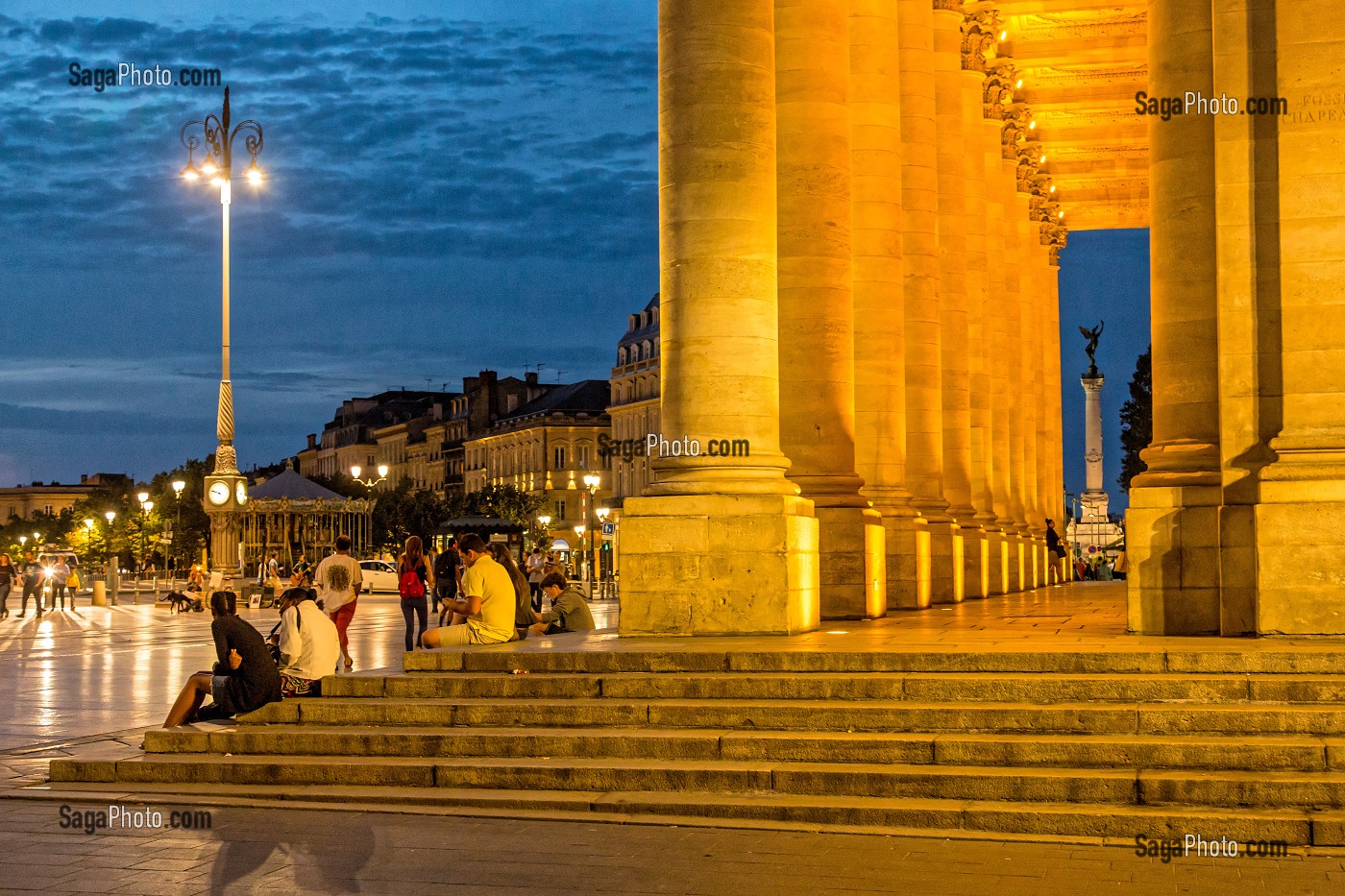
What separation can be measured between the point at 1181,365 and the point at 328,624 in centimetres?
992

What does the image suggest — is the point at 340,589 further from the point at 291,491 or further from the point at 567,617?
the point at 291,491

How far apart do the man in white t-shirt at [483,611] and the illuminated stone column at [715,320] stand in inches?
53.9

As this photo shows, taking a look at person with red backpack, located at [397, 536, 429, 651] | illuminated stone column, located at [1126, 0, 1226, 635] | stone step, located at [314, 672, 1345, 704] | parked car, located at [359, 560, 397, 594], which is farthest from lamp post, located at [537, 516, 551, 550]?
stone step, located at [314, 672, 1345, 704]

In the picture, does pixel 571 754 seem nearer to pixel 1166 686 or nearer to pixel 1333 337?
pixel 1166 686

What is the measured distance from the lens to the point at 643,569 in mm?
18188

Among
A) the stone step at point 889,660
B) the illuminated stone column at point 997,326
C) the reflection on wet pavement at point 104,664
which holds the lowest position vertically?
the reflection on wet pavement at point 104,664

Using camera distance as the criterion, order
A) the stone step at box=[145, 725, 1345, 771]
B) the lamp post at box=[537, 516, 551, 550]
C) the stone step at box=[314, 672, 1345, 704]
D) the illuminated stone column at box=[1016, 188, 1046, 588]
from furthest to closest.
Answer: the lamp post at box=[537, 516, 551, 550], the illuminated stone column at box=[1016, 188, 1046, 588], the stone step at box=[314, 672, 1345, 704], the stone step at box=[145, 725, 1345, 771]

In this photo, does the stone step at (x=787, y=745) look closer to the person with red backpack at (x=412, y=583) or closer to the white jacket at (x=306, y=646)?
the white jacket at (x=306, y=646)

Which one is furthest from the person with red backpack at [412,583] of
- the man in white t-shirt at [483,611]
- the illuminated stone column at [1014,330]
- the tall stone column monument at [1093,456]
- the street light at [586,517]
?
the tall stone column monument at [1093,456]

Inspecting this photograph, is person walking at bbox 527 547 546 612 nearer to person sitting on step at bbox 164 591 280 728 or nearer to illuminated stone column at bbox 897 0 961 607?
illuminated stone column at bbox 897 0 961 607

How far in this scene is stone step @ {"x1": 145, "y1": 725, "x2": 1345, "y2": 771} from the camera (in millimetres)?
12203

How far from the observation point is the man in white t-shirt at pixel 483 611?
18.3 metres

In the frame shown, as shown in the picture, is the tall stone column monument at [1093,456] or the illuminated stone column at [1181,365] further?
the tall stone column monument at [1093,456]

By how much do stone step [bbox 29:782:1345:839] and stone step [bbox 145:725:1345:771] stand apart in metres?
0.61
